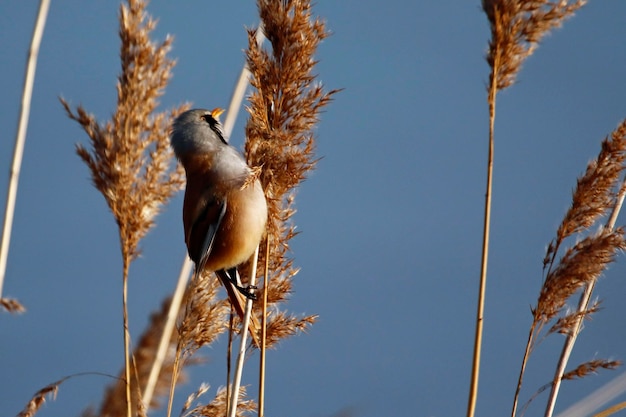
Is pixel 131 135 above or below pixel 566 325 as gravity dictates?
above

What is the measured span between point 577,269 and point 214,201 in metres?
1.11

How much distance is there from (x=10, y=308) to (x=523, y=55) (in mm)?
1454

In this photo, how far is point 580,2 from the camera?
174 centimetres

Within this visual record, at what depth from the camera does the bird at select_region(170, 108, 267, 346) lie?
2270 mm

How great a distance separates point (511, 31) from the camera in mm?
1683

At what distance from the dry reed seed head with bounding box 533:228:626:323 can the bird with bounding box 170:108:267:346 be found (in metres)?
0.85

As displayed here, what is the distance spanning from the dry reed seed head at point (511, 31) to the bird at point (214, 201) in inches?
33.8

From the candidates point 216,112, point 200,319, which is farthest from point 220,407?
point 216,112

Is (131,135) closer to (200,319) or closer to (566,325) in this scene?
(200,319)

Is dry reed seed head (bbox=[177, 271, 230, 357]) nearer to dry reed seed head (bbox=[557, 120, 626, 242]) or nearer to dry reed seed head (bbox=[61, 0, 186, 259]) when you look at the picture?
dry reed seed head (bbox=[61, 0, 186, 259])

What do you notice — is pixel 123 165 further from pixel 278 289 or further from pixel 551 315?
pixel 551 315

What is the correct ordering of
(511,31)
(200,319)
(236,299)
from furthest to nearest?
(236,299) < (200,319) < (511,31)

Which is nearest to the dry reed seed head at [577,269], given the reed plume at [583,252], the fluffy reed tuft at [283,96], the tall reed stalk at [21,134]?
the reed plume at [583,252]

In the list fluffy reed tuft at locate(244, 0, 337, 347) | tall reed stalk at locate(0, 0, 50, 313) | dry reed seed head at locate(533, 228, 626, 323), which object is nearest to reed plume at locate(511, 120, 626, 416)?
dry reed seed head at locate(533, 228, 626, 323)
